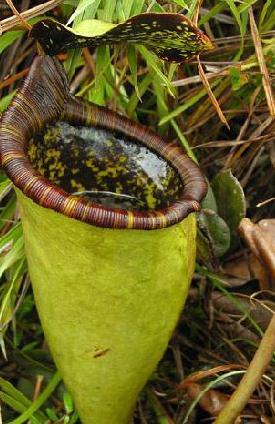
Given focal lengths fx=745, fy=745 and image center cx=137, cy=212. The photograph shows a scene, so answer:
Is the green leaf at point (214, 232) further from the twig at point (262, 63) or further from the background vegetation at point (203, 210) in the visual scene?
the twig at point (262, 63)

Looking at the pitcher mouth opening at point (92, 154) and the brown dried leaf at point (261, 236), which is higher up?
the pitcher mouth opening at point (92, 154)

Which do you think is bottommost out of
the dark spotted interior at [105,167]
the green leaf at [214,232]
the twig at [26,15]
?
the green leaf at [214,232]

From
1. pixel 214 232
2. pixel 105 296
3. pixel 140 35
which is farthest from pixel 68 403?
pixel 140 35

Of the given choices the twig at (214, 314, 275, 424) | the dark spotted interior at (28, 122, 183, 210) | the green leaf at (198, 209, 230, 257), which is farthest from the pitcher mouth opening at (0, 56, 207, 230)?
the twig at (214, 314, 275, 424)

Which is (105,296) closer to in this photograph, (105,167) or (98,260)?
(98,260)

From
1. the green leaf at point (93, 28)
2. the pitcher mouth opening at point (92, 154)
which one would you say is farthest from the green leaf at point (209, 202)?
the green leaf at point (93, 28)

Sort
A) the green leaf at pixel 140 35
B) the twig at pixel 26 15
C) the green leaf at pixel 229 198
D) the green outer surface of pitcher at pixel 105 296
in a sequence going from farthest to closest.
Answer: the green leaf at pixel 229 198
the twig at pixel 26 15
the green outer surface of pitcher at pixel 105 296
the green leaf at pixel 140 35

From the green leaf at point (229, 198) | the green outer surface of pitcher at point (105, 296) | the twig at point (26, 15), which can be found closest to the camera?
the green outer surface of pitcher at point (105, 296)
